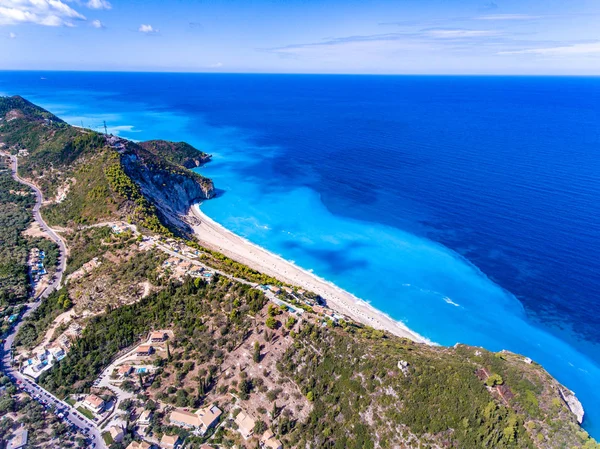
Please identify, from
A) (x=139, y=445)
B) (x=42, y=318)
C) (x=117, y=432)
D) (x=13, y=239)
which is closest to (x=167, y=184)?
(x=13, y=239)

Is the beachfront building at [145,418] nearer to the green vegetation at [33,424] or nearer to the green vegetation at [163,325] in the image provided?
the green vegetation at [33,424]

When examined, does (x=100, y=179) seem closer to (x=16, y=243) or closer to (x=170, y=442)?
(x=16, y=243)

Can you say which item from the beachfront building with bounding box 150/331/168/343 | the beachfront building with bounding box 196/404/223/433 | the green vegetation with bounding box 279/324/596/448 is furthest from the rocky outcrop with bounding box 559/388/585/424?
the beachfront building with bounding box 150/331/168/343

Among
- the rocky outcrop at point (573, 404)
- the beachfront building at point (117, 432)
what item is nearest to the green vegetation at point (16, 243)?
the beachfront building at point (117, 432)

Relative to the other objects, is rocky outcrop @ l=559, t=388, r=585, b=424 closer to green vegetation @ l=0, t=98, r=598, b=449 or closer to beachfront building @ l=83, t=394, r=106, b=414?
green vegetation @ l=0, t=98, r=598, b=449

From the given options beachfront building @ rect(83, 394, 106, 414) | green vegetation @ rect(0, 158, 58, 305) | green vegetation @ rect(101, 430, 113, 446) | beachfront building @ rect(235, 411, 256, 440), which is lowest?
beachfront building @ rect(235, 411, 256, 440)
